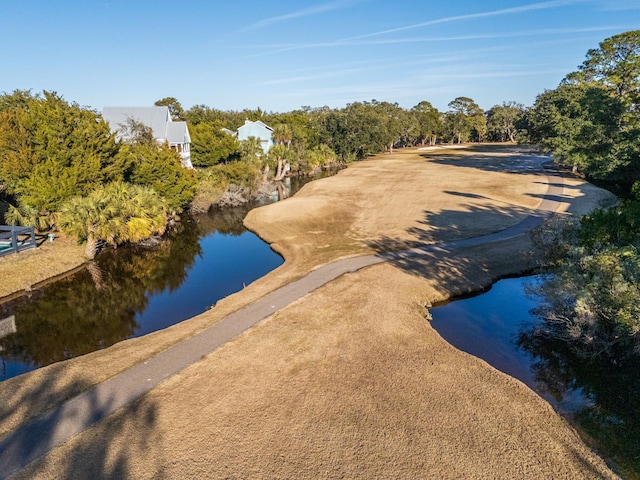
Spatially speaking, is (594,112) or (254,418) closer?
(254,418)

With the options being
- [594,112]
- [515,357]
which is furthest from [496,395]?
[594,112]

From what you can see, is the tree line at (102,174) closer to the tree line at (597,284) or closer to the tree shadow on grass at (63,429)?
the tree shadow on grass at (63,429)

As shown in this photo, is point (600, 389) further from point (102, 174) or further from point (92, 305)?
point (102, 174)

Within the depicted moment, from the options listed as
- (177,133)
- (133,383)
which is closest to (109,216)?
(133,383)

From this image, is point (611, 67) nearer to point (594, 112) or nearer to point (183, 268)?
point (594, 112)

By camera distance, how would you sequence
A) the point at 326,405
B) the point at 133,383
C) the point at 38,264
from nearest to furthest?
the point at 326,405 → the point at 133,383 → the point at 38,264

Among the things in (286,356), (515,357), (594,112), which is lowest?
(515,357)
